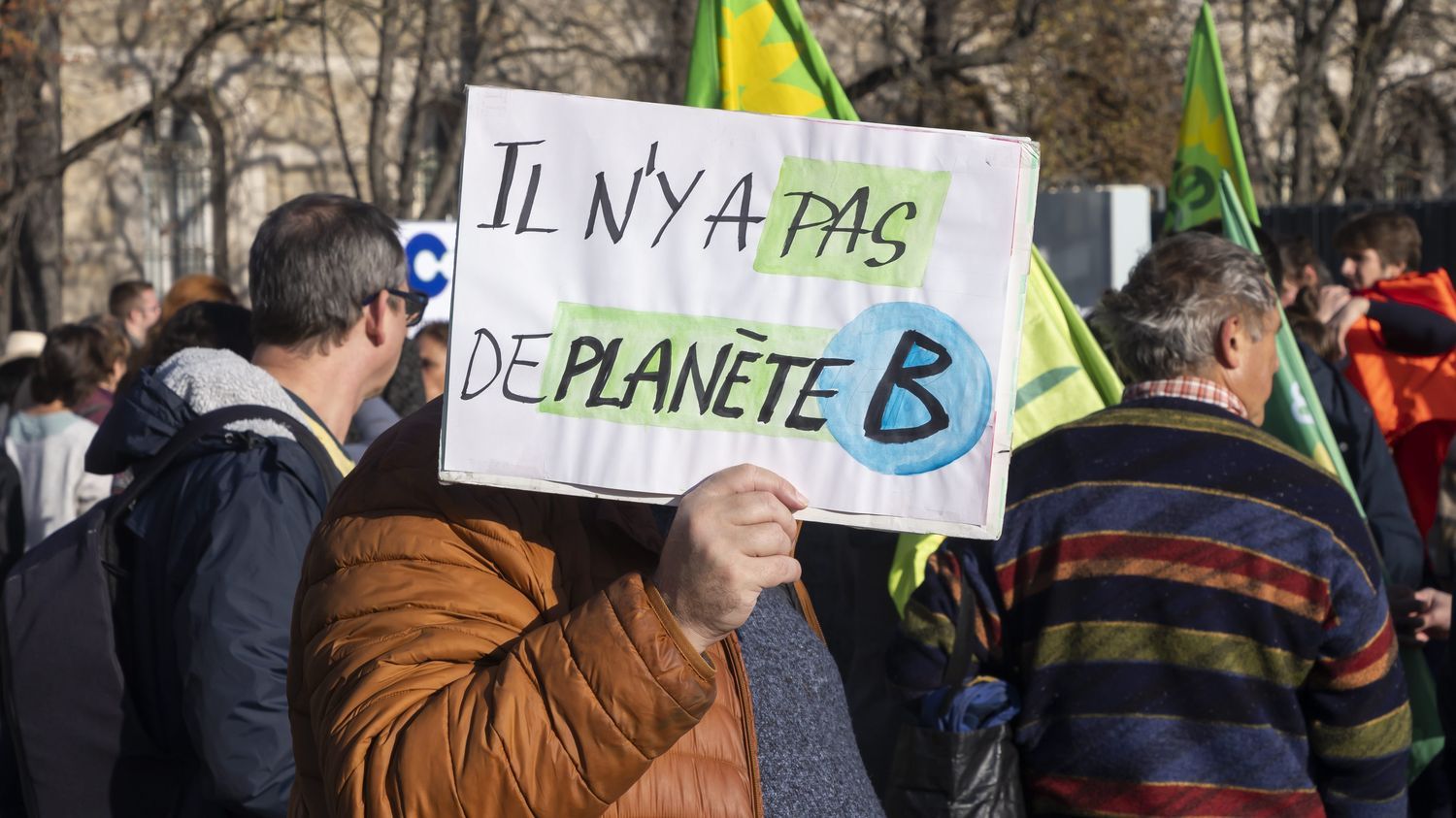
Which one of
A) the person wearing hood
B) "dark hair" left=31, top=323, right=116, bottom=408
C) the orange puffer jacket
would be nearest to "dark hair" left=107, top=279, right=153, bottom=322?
"dark hair" left=31, top=323, right=116, bottom=408

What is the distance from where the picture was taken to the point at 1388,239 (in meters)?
5.37

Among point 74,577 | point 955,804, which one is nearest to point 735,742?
point 955,804

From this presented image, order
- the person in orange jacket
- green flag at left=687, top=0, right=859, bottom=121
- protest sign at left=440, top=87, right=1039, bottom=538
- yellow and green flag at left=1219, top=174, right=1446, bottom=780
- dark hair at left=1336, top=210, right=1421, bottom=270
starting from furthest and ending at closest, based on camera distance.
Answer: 1. dark hair at left=1336, top=210, right=1421, bottom=270
2. the person in orange jacket
3. green flag at left=687, top=0, right=859, bottom=121
4. yellow and green flag at left=1219, top=174, right=1446, bottom=780
5. protest sign at left=440, top=87, right=1039, bottom=538

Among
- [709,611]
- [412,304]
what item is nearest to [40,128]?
[412,304]

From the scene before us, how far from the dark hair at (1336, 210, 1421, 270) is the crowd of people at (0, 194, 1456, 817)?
2.66 metres

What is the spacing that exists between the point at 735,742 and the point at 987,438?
0.41 m

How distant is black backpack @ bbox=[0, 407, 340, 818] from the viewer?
2379mm

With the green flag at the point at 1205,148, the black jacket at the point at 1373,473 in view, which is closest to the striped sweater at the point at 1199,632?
the black jacket at the point at 1373,473

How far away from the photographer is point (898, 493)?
4.94ft

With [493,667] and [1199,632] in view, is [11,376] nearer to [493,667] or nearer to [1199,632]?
[1199,632]

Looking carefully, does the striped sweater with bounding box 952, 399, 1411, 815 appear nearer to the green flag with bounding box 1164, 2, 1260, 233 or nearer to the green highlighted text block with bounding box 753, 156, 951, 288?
the green highlighted text block with bounding box 753, 156, 951, 288

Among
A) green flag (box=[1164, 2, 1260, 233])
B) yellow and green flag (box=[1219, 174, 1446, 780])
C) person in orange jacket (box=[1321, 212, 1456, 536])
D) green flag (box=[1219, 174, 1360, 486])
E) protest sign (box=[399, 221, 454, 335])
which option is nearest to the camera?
yellow and green flag (box=[1219, 174, 1446, 780])

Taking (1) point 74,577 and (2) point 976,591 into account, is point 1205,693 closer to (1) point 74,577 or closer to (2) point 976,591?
(2) point 976,591

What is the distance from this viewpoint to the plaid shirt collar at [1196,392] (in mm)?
2633
